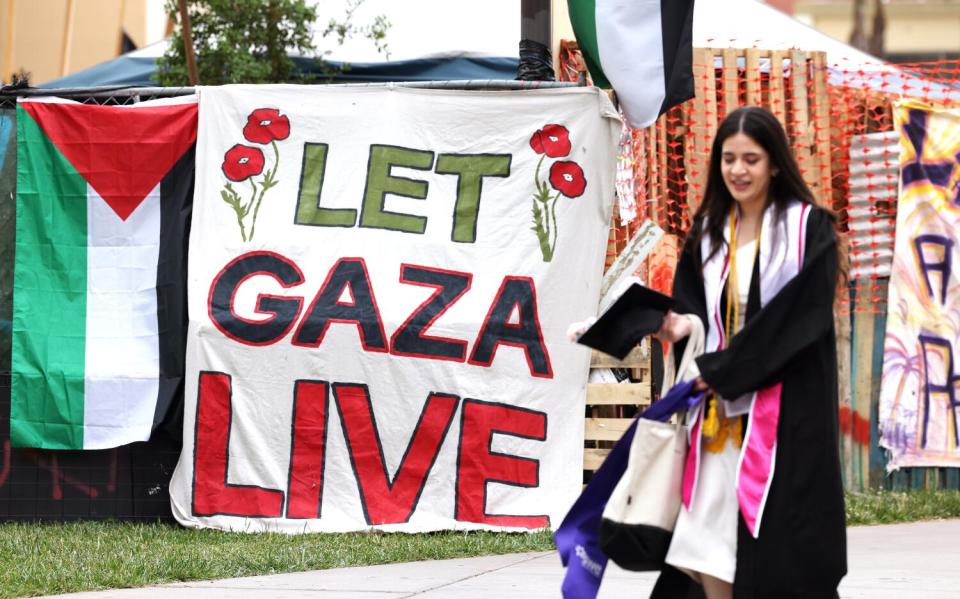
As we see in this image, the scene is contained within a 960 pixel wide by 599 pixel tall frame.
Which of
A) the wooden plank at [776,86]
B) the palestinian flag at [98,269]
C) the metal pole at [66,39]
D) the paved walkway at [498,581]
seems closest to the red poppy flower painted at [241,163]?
the palestinian flag at [98,269]

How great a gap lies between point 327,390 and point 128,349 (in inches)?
50.7

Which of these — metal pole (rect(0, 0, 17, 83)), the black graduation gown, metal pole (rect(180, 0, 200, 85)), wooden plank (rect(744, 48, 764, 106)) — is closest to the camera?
the black graduation gown

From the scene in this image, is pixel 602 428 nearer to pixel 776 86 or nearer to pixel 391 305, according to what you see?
pixel 391 305

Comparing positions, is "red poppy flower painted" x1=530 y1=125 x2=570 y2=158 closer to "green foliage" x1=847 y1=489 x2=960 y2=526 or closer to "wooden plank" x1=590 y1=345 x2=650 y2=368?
"wooden plank" x1=590 y1=345 x2=650 y2=368

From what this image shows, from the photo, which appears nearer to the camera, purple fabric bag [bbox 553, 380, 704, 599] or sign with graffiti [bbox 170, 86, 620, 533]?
purple fabric bag [bbox 553, 380, 704, 599]

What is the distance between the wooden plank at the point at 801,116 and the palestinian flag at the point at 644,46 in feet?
5.55

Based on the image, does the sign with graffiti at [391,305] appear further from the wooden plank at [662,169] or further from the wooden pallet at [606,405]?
the wooden plank at [662,169]

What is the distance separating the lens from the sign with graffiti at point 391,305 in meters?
8.27

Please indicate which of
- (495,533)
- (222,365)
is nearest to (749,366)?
(495,533)

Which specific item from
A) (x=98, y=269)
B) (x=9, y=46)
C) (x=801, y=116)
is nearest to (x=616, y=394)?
(x=801, y=116)

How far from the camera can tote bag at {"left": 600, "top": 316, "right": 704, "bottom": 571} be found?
407cm

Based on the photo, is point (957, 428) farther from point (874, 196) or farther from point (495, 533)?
point (495, 533)

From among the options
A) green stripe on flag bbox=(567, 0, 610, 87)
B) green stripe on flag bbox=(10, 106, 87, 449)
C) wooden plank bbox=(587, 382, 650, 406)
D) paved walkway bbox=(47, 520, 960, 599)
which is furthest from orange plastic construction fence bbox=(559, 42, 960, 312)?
green stripe on flag bbox=(10, 106, 87, 449)

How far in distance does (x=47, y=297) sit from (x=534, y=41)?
11.4ft
